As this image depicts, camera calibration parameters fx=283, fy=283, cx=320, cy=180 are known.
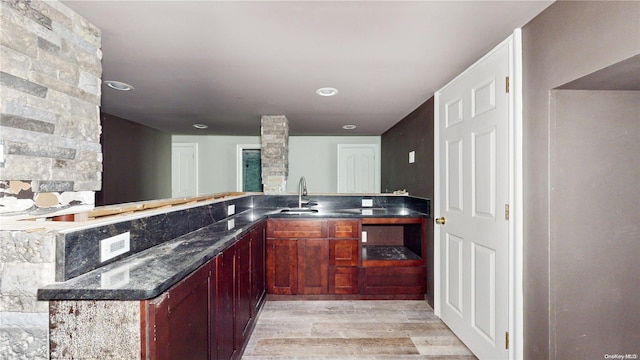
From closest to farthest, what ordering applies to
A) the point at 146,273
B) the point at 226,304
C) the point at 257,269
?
the point at 146,273 → the point at 226,304 → the point at 257,269

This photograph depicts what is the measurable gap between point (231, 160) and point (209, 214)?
4066 mm

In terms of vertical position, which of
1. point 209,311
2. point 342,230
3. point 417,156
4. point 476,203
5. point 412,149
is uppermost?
point 412,149

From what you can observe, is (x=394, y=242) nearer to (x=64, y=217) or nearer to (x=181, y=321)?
(x=181, y=321)

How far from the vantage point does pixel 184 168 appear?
6.00 meters

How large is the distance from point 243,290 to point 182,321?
95 centimetres

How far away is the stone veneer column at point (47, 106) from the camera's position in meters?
1.19

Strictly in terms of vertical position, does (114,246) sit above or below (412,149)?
below

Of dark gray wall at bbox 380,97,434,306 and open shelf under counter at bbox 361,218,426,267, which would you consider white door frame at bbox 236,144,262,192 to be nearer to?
dark gray wall at bbox 380,97,434,306

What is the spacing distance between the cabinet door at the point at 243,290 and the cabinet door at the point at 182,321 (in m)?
0.52

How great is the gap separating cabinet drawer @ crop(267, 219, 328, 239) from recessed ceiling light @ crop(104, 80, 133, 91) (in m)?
1.89

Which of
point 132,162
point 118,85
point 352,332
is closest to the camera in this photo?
point 352,332

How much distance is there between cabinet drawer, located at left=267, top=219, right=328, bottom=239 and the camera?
294 centimetres

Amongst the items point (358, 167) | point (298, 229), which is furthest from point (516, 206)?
point (358, 167)

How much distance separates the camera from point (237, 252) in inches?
72.7
